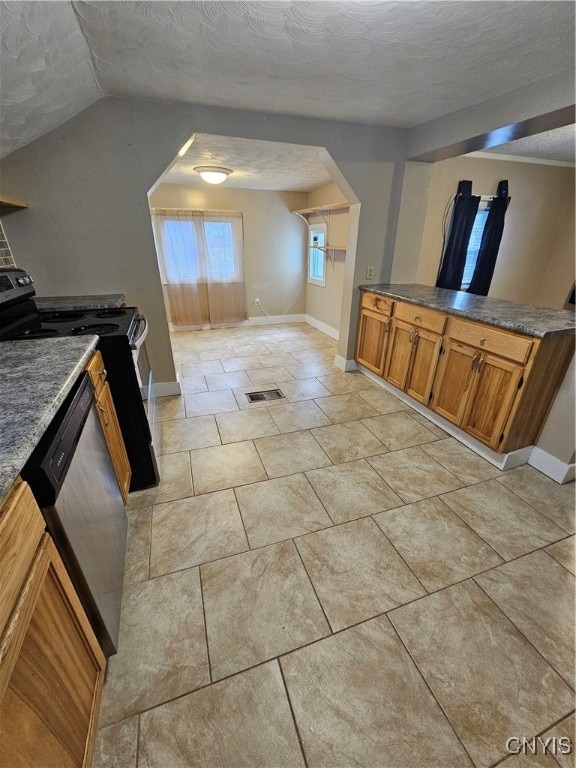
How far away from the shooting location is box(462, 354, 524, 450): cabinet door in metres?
1.95

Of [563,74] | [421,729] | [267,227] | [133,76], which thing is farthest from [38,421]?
[267,227]

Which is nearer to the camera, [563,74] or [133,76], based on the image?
[563,74]

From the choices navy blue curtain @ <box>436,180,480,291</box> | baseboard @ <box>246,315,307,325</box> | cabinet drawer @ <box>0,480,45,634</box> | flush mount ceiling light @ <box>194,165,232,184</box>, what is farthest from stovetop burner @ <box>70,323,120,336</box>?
navy blue curtain @ <box>436,180,480,291</box>

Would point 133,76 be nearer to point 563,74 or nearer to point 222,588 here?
point 563,74

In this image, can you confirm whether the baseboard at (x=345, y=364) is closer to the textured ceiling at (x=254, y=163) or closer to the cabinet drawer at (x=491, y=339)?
the cabinet drawer at (x=491, y=339)

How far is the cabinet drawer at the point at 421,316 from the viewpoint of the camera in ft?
7.96

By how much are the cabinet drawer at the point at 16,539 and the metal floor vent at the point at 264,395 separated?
2256 mm

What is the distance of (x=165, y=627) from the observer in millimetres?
1263

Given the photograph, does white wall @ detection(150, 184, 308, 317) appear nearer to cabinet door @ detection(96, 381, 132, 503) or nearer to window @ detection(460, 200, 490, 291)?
window @ detection(460, 200, 490, 291)

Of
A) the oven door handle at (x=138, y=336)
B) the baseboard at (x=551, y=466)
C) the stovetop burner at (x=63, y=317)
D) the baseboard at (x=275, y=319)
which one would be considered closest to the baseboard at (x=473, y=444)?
the baseboard at (x=551, y=466)

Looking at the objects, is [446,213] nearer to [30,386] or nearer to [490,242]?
[490,242]

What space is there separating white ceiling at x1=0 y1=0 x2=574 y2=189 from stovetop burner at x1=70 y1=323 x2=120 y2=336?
114 cm

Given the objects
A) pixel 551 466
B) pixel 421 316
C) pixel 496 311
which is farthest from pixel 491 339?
pixel 551 466

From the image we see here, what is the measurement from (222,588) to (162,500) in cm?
68
